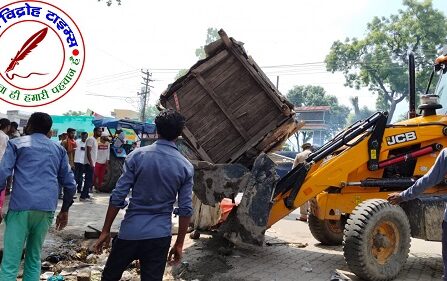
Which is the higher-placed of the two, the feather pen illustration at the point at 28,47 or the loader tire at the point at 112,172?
the feather pen illustration at the point at 28,47

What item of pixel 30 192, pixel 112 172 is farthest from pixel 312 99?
pixel 30 192

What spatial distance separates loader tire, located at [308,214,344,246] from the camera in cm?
648

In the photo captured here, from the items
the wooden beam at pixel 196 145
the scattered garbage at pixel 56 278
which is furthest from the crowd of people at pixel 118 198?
the wooden beam at pixel 196 145

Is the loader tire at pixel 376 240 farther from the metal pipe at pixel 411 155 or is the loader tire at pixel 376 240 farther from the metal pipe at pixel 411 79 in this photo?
the metal pipe at pixel 411 79

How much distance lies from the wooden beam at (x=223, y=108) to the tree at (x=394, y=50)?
987 inches

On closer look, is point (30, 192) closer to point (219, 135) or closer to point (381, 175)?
point (219, 135)

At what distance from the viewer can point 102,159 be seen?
37.4ft

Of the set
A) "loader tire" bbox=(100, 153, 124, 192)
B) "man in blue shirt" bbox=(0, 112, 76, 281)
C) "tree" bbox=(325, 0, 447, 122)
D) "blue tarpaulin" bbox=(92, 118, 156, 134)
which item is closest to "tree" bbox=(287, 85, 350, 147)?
"tree" bbox=(325, 0, 447, 122)

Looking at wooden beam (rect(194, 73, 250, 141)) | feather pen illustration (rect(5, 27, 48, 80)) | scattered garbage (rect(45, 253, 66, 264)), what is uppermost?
feather pen illustration (rect(5, 27, 48, 80))

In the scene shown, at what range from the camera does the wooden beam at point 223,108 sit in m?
5.27

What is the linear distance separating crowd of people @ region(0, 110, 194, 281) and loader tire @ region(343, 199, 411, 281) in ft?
8.15

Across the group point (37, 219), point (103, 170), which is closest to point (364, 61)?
point (103, 170)

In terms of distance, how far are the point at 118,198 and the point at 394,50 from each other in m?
30.3

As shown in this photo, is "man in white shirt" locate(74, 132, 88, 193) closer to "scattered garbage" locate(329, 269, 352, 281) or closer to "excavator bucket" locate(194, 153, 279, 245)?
"excavator bucket" locate(194, 153, 279, 245)
